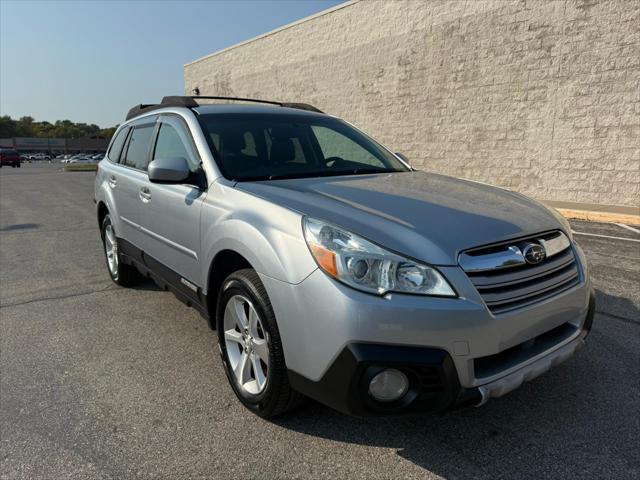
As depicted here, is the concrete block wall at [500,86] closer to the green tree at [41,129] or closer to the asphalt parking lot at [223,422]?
the asphalt parking lot at [223,422]

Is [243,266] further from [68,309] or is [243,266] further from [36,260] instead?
[36,260]

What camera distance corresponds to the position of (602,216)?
965 centimetres

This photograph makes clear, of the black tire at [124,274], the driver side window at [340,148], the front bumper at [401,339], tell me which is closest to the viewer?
the front bumper at [401,339]

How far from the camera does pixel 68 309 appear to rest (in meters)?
4.48

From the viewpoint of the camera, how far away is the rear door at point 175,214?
123 inches

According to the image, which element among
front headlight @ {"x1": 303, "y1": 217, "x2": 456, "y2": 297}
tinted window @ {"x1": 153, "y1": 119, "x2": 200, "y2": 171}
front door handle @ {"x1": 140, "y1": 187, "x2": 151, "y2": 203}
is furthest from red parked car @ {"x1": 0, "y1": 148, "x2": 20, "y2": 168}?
front headlight @ {"x1": 303, "y1": 217, "x2": 456, "y2": 297}

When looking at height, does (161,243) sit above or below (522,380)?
above

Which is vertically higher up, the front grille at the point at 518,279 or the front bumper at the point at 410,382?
the front grille at the point at 518,279

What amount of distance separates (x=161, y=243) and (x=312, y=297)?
6.50ft

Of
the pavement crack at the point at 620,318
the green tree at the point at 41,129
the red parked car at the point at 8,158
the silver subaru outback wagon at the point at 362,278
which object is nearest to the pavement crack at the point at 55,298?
the silver subaru outback wagon at the point at 362,278

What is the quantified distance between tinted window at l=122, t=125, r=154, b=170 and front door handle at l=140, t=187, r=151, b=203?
266 millimetres

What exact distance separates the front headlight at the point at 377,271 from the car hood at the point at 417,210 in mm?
47

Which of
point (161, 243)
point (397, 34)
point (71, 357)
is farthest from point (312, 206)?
point (397, 34)

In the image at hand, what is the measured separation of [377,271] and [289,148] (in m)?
Answer: 1.75
